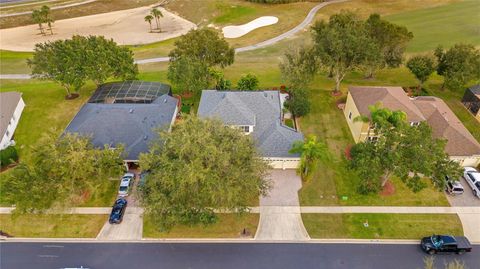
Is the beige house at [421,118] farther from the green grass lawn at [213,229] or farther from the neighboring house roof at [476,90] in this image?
the green grass lawn at [213,229]

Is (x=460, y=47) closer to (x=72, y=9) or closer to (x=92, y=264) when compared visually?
(x=92, y=264)

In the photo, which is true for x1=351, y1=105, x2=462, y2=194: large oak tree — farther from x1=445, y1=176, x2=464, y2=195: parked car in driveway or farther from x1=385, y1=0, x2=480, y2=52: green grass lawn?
x1=385, y1=0, x2=480, y2=52: green grass lawn

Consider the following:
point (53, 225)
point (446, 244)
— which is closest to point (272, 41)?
point (446, 244)

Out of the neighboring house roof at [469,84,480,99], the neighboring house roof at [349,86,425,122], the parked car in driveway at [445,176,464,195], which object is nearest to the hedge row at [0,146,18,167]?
the neighboring house roof at [349,86,425,122]

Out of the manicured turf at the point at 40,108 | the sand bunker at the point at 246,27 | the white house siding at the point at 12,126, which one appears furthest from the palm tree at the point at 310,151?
the sand bunker at the point at 246,27

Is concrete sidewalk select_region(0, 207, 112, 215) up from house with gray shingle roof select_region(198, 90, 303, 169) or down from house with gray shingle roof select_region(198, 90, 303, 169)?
down

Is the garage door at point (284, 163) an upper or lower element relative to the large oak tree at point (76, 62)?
lower

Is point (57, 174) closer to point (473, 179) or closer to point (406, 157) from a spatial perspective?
point (406, 157)
